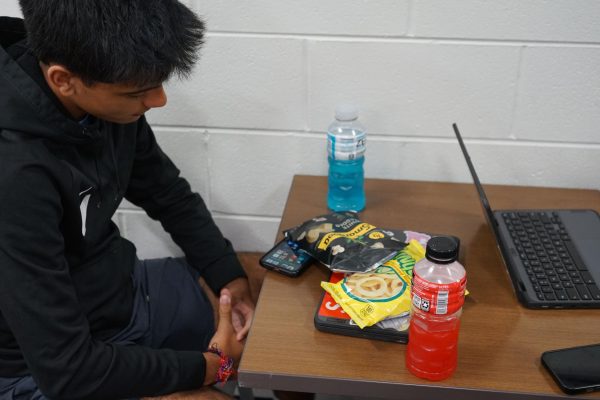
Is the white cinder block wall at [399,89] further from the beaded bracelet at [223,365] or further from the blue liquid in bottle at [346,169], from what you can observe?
the beaded bracelet at [223,365]

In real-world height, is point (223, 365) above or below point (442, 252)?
below

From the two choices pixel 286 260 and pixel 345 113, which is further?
pixel 345 113

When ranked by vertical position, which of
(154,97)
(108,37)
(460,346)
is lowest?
(460,346)

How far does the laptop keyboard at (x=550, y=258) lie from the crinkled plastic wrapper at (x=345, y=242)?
230 mm

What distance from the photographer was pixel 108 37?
87 cm

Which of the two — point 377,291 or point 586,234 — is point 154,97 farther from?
point 586,234

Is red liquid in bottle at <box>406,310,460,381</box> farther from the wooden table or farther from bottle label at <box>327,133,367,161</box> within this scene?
bottle label at <box>327,133,367,161</box>

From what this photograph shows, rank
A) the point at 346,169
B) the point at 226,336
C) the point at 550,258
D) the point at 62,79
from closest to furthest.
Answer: the point at 62,79, the point at 550,258, the point at 226,336, the point at 346,169

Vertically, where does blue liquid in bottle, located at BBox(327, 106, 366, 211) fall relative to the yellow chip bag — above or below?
above

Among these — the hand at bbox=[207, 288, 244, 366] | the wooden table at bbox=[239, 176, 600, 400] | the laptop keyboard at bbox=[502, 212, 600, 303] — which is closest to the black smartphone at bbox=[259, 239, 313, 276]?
the wooden table at bbox=[239, 176, 600, 400]

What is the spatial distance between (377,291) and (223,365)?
0.36 meters

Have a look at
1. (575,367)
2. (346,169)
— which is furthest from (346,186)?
(575,367)

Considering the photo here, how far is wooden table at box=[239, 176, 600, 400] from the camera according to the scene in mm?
884

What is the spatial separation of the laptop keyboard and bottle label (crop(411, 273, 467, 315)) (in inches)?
11.0
